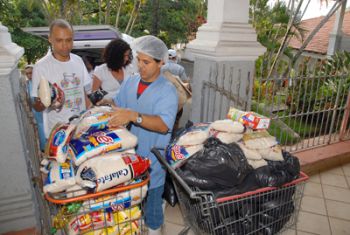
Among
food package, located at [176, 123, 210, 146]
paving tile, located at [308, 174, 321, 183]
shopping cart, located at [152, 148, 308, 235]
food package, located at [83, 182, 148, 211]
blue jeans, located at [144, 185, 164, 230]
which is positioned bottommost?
paving tile, located at [308, 174, 321, 183]

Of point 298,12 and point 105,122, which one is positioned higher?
point 298,12

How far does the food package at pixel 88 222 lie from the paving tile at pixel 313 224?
85.7 inches

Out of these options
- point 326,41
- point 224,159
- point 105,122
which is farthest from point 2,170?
point 326,41

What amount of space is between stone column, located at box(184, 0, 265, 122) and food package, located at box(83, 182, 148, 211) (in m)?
1.53

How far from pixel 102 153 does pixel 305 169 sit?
10.3 ft

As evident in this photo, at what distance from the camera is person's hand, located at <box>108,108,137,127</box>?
152 centimetres

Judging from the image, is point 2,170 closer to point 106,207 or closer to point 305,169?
point 106,207

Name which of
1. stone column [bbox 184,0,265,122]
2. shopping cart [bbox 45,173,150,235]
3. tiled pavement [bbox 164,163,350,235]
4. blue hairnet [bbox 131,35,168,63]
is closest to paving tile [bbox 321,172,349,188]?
tiled pavement [bbox 164,163,350,235]

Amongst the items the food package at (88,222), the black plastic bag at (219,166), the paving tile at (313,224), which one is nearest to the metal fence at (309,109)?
the paving tile at (313,224)

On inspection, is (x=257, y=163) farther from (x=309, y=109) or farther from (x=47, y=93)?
(x=309, y=109)

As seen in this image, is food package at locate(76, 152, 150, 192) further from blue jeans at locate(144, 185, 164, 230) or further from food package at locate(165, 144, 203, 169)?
blue jeans at locate(144, 185, 164, 230)

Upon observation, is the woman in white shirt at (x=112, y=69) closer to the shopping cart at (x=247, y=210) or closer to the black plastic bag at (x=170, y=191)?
the black plastic bag at (x=170, y=191)

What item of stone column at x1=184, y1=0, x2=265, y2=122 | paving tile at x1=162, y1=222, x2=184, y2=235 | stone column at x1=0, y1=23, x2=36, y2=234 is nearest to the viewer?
A: stone column at x1=0, y1=23, x2=36, y2=234

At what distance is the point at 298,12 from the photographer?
→ 325 inches
